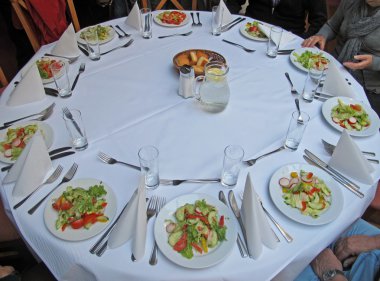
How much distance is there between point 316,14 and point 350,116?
5.07 ft

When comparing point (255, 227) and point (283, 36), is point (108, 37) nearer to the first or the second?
point (283, 36)

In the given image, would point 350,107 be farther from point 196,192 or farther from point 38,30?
point 38,30

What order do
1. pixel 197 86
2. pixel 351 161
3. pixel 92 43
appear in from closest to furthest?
1. pixel 351 161
2. pixel 197 86
3. pixel 92 43

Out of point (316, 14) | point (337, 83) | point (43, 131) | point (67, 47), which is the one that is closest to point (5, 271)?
point (43, 131)

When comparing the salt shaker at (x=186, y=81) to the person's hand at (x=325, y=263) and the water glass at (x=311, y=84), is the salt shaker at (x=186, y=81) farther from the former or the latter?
the person's hand at (x=325, y=263)

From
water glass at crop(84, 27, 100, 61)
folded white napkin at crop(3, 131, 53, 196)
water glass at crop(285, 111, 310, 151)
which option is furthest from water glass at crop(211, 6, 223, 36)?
folded white napkin at crop(3, 131, 53, 196)

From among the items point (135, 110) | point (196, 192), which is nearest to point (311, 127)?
point (196, 192)

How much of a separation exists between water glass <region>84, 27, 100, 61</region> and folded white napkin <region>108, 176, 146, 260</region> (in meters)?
1.10

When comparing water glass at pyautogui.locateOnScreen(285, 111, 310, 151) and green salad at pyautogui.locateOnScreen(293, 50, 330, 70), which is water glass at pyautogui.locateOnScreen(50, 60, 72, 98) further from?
→ green salad at pyautogui.locateOnScreen(293, 50, 330, 70)

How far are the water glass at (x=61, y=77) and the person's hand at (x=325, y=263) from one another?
132 centimetres

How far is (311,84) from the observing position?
1.58 meters

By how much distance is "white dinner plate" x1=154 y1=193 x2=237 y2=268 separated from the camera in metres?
0.90

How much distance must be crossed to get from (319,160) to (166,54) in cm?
107

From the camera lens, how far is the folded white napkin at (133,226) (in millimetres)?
916
